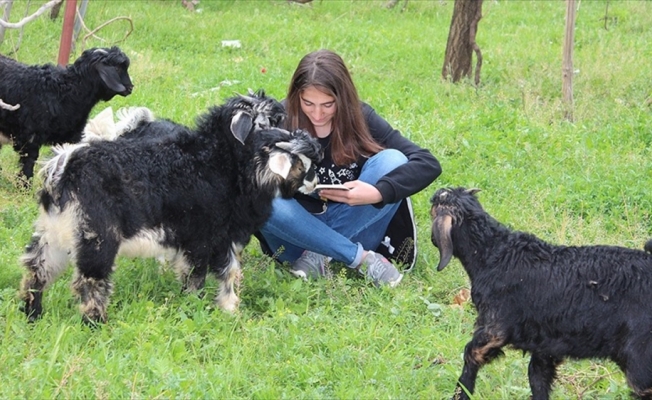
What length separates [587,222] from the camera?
643 cm

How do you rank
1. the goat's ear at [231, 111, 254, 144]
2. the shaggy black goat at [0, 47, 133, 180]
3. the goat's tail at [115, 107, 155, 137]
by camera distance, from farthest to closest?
the shaggy black goat at [0, 47, 133, 180]
the goat's tail at [115, 107, 155, 137]
the goat's ear at [231, 111, 254, 144]

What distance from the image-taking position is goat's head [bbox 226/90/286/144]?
4.81m

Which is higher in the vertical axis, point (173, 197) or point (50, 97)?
point (173, 197)

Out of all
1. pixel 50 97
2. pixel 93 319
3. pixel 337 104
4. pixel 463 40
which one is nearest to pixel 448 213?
pixel 337 104

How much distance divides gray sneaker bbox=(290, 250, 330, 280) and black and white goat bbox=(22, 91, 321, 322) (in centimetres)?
59

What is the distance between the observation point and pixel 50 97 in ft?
23.4

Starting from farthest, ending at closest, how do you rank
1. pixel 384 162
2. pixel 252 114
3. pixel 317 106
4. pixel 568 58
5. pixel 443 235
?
pixel 568 58 < pixel 384 162 < pixel 317 106 < pixel 252 114 < pixel 443 235

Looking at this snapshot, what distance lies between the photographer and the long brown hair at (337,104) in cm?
531

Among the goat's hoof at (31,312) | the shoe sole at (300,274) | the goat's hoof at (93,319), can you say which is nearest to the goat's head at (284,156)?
the shoe sole at (300,274)

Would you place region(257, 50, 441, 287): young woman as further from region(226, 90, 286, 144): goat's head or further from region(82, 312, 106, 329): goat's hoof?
region(82, 312, 106, 329): goat's hoof

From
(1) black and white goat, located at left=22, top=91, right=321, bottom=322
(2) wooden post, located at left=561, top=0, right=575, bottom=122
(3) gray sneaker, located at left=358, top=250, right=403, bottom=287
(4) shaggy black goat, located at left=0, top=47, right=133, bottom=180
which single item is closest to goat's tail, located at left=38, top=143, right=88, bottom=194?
(1) black and white goat, located at left=22, top=91, right=321, bottom=322

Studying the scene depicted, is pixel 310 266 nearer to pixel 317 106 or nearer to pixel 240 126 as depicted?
pixel 317 106

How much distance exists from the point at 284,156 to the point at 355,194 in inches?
24.4

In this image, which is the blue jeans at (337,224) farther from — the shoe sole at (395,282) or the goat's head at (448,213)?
the goat's head at (448,213)
